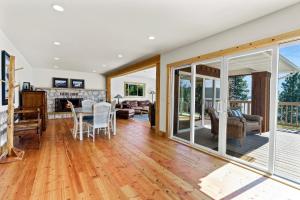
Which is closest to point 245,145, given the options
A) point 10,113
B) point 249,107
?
point 249,107

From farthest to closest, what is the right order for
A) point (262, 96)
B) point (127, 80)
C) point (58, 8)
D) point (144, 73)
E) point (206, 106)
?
point (127, 80), point (144, 73), point (206, 106), point (262, 96), point (58, 8)

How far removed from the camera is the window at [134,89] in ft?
34.8

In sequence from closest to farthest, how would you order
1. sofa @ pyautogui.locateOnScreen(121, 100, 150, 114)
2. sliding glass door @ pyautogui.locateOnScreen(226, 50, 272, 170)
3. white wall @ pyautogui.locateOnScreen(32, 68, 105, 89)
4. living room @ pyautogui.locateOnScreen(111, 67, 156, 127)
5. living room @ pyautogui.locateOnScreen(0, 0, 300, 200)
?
living room @ pyautogui.locateOnScreen(0, 0, 300, 200)
sliding glass door @ pyautogui.locateOnScreen(226, 50, 272, 170)
white wall @ pyautogui.locateOnScreen(32, 68, 105, 89)
sofa @ pyautogui.locateOnScreen(121, 100, 150, 114)
living room @ pyautogui.locateOnScreen(111, 67, 156, 127)

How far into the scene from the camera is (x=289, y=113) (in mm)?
2723

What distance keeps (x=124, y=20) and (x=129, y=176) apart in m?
2.42

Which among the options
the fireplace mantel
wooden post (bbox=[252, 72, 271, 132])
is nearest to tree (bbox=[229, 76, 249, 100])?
wooden post (bbox=[252, 72, 271, 132])

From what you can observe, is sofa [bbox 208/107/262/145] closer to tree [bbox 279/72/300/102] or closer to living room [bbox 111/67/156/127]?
tree [bbox 279/72/300/102]

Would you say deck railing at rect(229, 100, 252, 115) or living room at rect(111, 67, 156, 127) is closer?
deck railing at rect(229, 100, 252, 115)

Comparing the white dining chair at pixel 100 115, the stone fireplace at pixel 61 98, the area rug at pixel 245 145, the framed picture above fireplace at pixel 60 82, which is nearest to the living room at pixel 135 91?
the stone fireplace at pixel 61 98

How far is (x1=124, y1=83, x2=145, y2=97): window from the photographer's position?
34.8 ft

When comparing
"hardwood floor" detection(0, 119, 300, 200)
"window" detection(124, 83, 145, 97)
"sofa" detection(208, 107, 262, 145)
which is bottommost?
"hardwood floor" detection(0, 119, 300, 200)

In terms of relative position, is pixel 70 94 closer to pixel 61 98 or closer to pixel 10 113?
pixel 61 98

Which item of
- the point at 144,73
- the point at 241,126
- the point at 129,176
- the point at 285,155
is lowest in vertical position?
the point at 129,176

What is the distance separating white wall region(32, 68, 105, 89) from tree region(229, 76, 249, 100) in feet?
24.4
